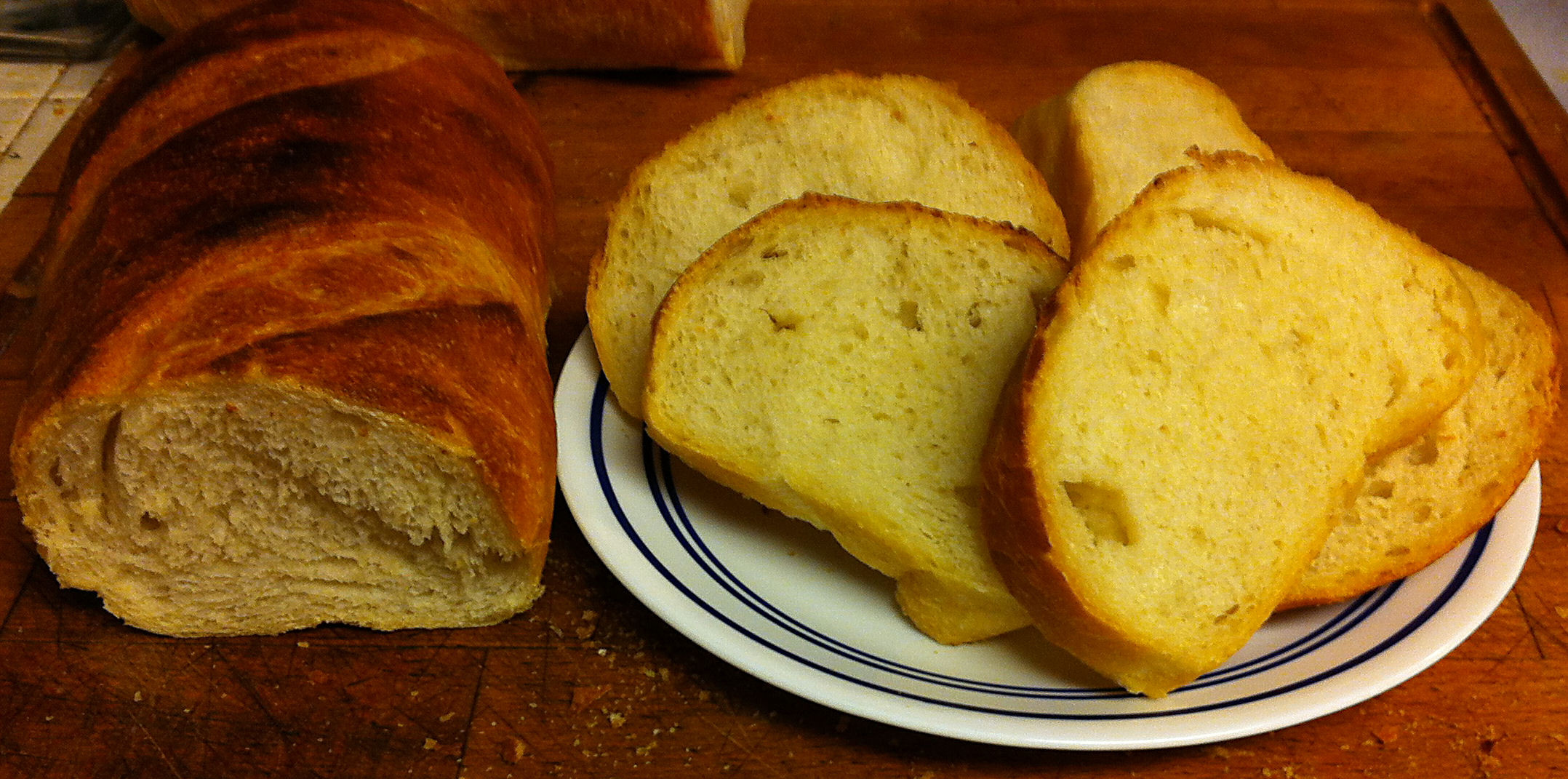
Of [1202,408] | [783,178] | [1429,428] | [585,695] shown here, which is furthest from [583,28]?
[1429,428]

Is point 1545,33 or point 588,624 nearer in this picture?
point 588,624

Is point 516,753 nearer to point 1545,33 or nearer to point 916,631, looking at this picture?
point 916,631

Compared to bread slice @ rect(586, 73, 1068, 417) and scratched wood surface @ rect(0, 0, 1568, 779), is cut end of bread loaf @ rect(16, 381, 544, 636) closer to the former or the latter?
scratched wood surface @ rect(0, 0, 1568, 779)

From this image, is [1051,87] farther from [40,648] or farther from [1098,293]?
[40,648]

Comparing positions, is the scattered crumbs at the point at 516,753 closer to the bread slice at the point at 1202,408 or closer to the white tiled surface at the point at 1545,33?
the bread slice at the point at 1202,408

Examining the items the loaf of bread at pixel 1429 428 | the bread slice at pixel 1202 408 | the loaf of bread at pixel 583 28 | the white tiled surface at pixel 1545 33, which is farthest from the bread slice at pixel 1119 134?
the white tiled surface at pixel 1545 33

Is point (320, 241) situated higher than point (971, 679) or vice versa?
point (320, 241)

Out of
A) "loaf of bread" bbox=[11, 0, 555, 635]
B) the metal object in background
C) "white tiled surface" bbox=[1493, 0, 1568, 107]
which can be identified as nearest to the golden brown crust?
"loaf of bread" bbox=[11, 0, 555, 635]
